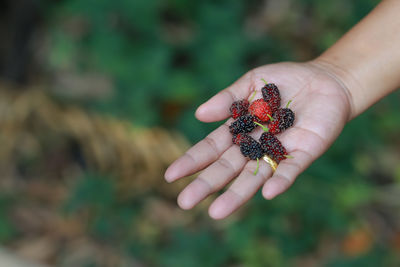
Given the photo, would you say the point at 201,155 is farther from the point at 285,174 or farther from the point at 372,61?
the point at 372,61

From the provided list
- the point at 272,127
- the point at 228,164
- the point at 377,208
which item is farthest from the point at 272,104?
the point at 377,208

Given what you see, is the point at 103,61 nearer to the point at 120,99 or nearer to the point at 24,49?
the point at 120,99

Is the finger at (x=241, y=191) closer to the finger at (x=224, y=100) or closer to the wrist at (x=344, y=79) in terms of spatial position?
the finger at (x=224, y=100)

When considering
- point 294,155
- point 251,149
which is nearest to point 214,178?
point 251,149

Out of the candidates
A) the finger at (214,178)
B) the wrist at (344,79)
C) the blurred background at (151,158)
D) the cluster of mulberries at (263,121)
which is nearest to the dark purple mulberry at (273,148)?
the cluster of mulberries at (263,121)

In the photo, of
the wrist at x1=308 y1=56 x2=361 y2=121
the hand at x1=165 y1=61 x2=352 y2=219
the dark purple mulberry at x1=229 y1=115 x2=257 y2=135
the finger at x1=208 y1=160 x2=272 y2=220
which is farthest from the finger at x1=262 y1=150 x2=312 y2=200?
the wrist at x1=308 y1=56 x2=361 y2=121

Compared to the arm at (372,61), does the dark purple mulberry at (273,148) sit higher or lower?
lower

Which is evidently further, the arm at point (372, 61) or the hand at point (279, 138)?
the arm at point (372, 61)
